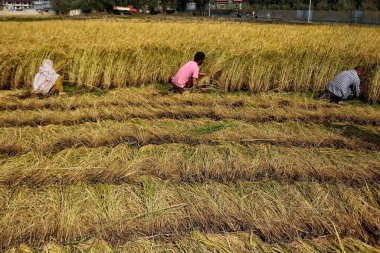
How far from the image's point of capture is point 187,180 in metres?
3.07

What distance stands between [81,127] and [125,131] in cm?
59

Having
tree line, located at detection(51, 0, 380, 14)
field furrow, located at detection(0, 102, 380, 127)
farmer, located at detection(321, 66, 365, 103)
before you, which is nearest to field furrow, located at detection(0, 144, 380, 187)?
field furrow, located at detection(0, 102, 380, 127)

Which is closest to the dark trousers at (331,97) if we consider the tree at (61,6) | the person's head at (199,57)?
the person's head at (199,57)

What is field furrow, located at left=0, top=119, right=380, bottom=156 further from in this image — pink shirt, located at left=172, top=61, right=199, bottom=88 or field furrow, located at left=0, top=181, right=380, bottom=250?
pink shirt, located at left=172, top=61, right=199, bottom=88

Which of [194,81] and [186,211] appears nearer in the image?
[186,211]

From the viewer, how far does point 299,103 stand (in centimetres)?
564

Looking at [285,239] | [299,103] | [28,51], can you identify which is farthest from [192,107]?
[28,51]

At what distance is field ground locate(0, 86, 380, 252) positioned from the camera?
7.66 ft

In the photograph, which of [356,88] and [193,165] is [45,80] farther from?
[356,88]

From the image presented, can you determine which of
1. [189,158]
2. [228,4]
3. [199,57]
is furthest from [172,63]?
[228,4]

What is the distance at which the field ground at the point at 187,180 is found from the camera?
2336 mm

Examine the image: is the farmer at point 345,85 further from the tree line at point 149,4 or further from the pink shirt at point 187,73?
the tree line at point 149,4

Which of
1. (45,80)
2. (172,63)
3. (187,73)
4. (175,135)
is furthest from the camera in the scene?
(172,63)

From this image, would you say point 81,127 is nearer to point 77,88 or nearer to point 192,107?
point 192,107
